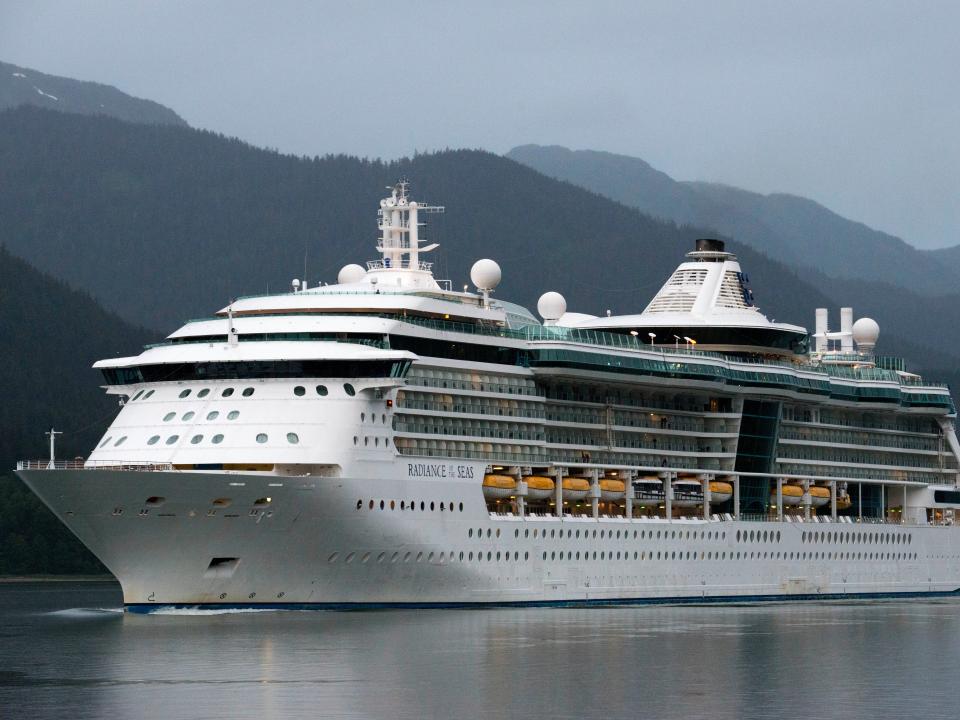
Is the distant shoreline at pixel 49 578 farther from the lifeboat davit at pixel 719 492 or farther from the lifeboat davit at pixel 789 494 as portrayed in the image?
the lifeboat davit at pixel 719 492

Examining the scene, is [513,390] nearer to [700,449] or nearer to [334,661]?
[700,449]

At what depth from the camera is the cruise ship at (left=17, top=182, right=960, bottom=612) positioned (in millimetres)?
50781

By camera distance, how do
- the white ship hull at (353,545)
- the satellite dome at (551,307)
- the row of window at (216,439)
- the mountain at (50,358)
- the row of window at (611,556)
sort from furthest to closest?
1. the mountain at (50,358)
2. the satellite dome at (551,307)
3. the row of window at (611,556)
4. the row of window at (216,439)
5. the white ship hull at (353,545)

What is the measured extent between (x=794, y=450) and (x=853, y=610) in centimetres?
853

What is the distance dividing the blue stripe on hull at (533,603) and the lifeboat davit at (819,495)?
11.2 feet

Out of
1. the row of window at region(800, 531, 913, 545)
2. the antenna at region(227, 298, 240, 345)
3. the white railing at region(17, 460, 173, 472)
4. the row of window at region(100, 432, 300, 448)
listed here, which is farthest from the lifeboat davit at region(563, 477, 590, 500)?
the white railing at region(17, 460, 173, 472)

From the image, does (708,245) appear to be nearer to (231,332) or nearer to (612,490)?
(612,490)

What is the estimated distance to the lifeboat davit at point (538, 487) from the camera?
58625mm

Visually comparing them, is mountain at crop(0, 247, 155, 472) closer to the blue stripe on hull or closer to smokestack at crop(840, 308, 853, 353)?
smokestack at crop(840, 308, 853, 353)

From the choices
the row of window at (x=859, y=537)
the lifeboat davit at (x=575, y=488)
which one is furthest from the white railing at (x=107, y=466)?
the row of window at (x=859, y=537)

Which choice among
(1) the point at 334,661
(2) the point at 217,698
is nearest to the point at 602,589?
(1) the point at 334,661

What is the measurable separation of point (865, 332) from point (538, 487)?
86.2ft

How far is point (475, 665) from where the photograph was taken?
130 ft

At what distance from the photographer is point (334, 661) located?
39.9 meters
